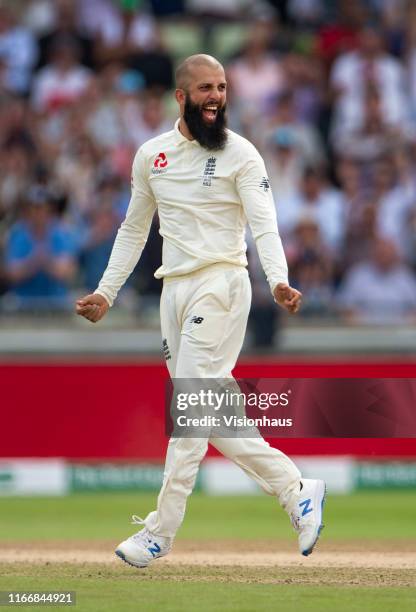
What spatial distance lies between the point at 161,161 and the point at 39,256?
19.1 ft

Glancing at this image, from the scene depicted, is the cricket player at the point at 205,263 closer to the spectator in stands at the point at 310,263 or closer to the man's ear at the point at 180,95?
the man's ear at the point at 180,95

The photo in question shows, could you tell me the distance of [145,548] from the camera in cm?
730

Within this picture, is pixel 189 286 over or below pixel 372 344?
over

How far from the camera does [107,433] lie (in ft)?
40.5

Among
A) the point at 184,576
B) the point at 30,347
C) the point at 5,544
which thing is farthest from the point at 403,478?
the point at 184,576

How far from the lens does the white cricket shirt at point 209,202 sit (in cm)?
706

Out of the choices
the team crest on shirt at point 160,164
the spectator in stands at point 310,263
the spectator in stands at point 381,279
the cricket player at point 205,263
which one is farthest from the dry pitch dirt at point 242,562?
the spectator in stands at point 381,279

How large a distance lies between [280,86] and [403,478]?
166 inches

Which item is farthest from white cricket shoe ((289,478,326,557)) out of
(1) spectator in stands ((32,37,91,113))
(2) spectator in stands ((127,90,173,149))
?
(1) spectator in stands ((32,37,91,113))

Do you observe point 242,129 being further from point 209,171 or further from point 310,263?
point 209,171

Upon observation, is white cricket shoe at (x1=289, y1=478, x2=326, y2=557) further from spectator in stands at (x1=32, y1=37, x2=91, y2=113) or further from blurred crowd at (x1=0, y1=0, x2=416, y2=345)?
spectator in stands at (x1=32, y1=37, x2=91, y2=113)

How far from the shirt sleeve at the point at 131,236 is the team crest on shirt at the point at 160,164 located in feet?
0.34

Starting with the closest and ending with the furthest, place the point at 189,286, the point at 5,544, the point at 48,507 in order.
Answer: the point at 189,286, the point at 5,544, the point at 48,507

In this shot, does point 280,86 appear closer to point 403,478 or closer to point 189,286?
point 403,478
